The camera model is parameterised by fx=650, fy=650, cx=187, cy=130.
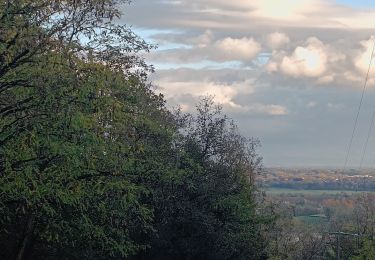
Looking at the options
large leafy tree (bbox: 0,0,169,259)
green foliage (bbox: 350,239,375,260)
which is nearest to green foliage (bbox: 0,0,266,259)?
large leafy tree (bbox: 0,0,169,259)

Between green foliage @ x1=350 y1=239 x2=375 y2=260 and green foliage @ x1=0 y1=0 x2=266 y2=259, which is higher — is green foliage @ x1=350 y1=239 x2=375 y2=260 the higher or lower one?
the lower one

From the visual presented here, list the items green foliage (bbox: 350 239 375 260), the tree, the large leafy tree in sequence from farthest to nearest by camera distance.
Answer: the tree < green foliage (bbox: 350 239 375 260) < the large leafy tree

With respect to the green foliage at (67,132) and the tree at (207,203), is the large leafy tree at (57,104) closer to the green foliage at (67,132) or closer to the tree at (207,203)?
the green foliage at (67,132)

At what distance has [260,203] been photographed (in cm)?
4312

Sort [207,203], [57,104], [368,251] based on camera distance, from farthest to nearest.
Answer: [207,203] → [368,251] → [57,104]

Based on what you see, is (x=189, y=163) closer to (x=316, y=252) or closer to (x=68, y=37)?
(x=68, y=37)

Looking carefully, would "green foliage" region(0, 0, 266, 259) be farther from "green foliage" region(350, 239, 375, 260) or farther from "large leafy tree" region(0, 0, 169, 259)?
"green foliage" region(350, 239, 375, 260)

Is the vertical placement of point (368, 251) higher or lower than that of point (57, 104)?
lower

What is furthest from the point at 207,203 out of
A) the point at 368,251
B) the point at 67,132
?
the point at 67,132

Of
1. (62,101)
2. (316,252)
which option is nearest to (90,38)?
(62,101)

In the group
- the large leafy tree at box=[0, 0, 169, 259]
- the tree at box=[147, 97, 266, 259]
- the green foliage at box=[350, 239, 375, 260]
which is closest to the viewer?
the large leafy tree at box=[0, 0, 169, 259]

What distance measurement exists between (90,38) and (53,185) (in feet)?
11.0

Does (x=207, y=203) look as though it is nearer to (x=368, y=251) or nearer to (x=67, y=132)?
(x=368, y=251)

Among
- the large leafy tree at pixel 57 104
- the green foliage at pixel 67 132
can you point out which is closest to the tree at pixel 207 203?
the green foliage at pixel 67 132
